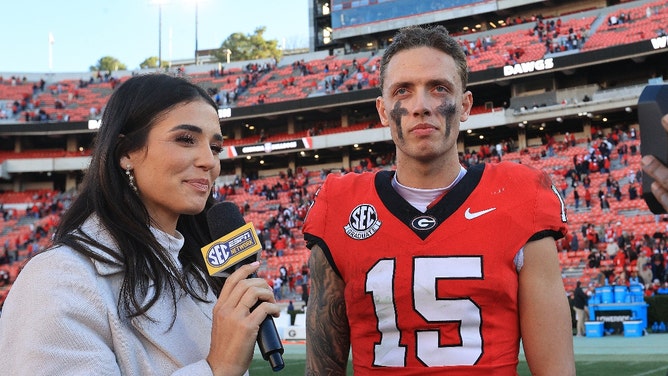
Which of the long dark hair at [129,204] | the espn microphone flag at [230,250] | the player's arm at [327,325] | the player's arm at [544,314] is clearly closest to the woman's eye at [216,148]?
the long dark hair at [129,204]

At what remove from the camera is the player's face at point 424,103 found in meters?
2.69

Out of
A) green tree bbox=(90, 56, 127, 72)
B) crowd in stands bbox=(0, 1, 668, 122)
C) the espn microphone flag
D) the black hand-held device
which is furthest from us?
green tree bbox=(90, 56, 127, 72)

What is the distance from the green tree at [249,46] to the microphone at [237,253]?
72.5m

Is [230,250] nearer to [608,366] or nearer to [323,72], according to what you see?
[608,366]

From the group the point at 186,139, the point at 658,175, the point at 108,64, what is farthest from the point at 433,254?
the point at 108,64

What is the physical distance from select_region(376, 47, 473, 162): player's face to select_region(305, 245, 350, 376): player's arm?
56 centimetres

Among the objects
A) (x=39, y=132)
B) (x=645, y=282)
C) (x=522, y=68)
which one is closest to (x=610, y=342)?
(x=645, y=282)

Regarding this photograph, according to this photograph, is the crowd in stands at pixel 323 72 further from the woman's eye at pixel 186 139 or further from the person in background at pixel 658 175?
the person in background at pixel 658 175

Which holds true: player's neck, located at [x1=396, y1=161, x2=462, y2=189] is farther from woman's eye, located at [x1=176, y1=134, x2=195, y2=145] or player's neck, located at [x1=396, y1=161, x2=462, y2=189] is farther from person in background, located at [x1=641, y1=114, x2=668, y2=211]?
person in background, located at [x1=641, y1=114, x2=668, y2=211]

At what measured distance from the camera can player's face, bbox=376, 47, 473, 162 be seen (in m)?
2.69

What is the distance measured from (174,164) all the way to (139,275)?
35cm

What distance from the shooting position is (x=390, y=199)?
9.15 feet

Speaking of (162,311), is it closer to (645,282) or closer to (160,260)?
(160,260)

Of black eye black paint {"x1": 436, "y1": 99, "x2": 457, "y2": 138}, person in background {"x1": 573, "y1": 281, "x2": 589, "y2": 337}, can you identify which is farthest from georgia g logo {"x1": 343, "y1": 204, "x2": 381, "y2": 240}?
person in background {"x1": 573, "y1": 281, "x2": 589, "y2": 337}
